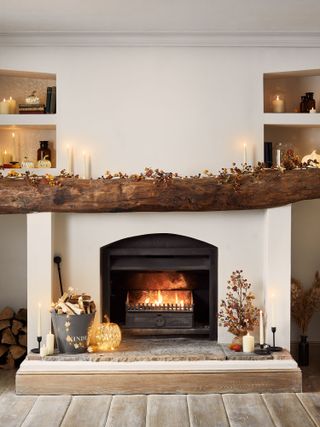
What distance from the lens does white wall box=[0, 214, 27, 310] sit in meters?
5.57

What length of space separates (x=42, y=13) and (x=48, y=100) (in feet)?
2.63

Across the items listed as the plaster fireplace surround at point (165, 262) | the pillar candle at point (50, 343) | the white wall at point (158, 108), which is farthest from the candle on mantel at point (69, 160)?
the pillar candle at point (50, 343)

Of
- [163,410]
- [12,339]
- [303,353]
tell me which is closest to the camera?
[163,410]

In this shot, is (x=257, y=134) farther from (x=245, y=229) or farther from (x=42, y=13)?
(x=42, y=13)

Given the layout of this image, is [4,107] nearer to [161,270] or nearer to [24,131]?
[24,131]

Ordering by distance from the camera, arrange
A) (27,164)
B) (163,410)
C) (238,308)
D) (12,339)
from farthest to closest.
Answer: (12,339), (27,164), (238,308), (163,410)

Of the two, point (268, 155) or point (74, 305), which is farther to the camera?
point (268, 155)

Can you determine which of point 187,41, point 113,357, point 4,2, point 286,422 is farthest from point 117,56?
point 286,422

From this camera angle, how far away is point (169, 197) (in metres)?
4.76

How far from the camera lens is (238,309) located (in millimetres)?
4898

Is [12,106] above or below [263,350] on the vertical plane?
above

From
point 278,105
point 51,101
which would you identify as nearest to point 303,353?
point 278,105

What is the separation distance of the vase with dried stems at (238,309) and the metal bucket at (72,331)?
1.01 metres

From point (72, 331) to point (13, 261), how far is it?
3.78ft
